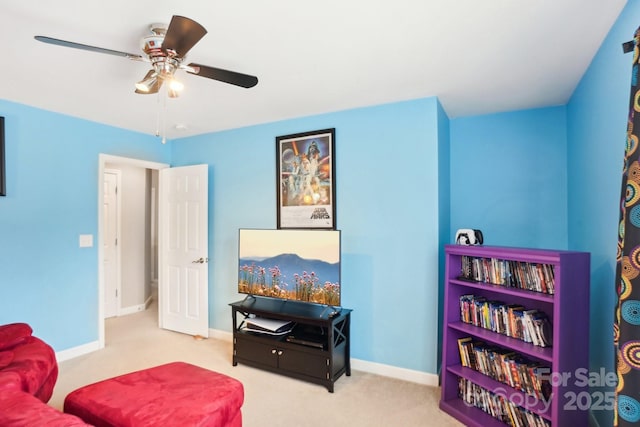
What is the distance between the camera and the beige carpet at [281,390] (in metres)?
2.26

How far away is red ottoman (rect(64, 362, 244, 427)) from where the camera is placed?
1540mm

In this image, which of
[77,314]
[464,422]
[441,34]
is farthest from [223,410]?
[77,314]

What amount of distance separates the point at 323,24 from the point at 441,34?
669 mm

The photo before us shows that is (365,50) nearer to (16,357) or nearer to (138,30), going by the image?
(138,30)

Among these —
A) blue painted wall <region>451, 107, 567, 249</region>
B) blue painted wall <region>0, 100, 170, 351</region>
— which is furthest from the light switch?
blue painted wall <region>451, 107, 567, 249</region>

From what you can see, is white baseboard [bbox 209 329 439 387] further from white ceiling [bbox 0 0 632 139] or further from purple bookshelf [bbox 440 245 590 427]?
white ceiling [bbox 0 0 632 139]

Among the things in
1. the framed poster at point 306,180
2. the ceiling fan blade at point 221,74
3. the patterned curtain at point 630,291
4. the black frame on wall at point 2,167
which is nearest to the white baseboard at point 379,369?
the framed poster at point 306,180

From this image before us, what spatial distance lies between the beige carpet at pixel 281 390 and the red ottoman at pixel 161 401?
0.57 meters

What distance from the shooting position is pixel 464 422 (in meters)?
2.20

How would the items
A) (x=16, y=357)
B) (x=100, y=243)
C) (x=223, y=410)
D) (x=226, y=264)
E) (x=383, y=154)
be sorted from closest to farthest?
(x=223, y=410), (x=16, y=357), (x=383, y=154), (x=100, y=243), (x=226, y=264)

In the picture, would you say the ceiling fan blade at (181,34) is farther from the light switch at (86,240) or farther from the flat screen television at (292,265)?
the light switch at (86,240)

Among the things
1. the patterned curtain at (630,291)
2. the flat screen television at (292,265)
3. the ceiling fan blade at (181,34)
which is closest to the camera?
the patterned curtain at (630,291)

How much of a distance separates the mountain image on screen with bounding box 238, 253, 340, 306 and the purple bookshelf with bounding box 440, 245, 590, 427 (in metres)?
0.93

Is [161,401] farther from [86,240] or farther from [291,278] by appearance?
[86,240]
